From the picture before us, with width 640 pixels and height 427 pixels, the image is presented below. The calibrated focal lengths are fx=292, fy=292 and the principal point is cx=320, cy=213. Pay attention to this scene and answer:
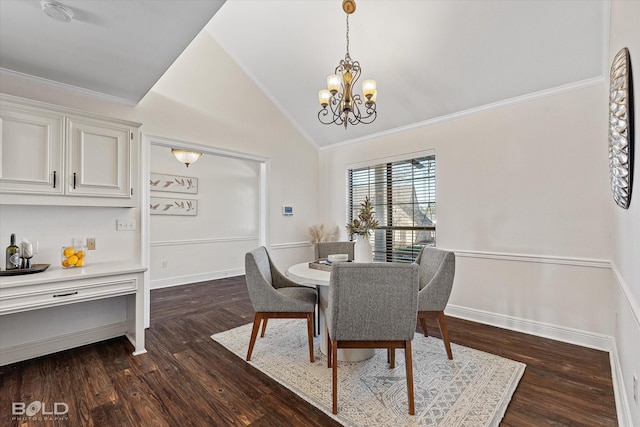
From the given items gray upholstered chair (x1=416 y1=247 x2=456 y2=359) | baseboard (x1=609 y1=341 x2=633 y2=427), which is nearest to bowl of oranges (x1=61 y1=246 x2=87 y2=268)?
gray upholstered chair (x1=416 y1=247 x2=456 y2=359)

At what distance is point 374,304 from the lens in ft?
5.84

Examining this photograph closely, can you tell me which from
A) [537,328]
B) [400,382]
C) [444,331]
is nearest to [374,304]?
[400,382]

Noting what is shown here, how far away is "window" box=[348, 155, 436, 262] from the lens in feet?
12.9

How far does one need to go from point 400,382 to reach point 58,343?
298 cm

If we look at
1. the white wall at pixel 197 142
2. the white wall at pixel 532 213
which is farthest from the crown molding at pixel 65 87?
the white wall at pixel 532 213

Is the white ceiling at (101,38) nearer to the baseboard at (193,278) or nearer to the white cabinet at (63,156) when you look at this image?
the white cabinet at (63,156)

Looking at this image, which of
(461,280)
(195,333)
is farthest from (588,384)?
(195,333)

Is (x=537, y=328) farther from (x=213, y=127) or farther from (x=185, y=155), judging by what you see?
(x=185, y=155)

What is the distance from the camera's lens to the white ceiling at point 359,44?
1968 mm

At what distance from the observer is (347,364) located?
92.7 inches

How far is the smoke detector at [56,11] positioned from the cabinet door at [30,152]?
2.98 feet

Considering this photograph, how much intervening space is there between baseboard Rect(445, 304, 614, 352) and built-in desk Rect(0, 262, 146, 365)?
343cm

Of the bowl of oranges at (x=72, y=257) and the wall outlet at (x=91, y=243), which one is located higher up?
the wall outlet at (x=91, y=243)

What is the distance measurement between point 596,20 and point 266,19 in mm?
3150
